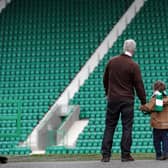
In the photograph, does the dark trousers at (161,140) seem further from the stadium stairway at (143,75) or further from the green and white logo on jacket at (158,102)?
the stadium stairway at (143,75)

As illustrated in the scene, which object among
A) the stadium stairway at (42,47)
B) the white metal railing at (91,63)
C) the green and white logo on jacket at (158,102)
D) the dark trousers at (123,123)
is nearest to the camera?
the dark trousers at (123,123)

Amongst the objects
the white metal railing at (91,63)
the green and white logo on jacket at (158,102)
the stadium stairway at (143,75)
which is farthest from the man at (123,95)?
the white metal railing at (91,63)

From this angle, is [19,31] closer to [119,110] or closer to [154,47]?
[154,47]

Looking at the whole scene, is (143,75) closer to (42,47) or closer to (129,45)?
(42,47)

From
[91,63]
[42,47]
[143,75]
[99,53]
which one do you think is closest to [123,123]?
[143,75]

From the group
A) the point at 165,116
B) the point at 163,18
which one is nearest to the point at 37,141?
the point at 163,18

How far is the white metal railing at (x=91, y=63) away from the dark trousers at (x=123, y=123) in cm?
836

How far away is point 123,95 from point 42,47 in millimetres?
11976

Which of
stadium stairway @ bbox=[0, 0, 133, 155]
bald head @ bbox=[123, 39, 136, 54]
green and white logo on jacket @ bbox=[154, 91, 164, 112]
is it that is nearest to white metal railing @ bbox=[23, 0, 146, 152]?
stadium stairway @ bbox=[0, 0, 133, 155]

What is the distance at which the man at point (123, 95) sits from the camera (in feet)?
19.0

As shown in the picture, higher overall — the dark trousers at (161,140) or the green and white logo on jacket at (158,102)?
the green and white logo on jacket at (158,102)

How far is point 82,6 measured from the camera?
19250 millimetres

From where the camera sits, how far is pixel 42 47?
17578 mm

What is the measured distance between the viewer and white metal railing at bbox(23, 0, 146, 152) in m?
14.8
